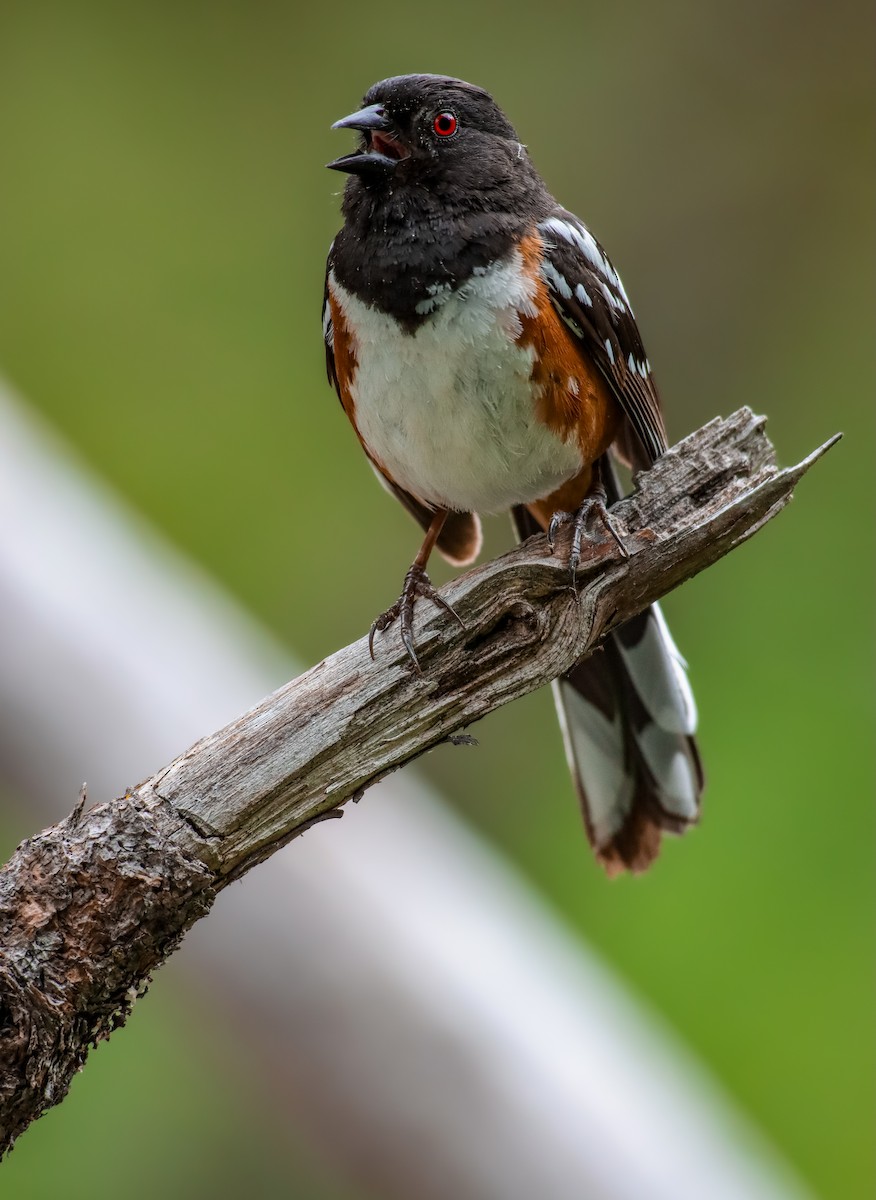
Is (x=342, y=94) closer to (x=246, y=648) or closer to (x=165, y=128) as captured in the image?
(x=165, y=128)

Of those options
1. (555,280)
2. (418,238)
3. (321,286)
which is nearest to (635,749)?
(555,280)

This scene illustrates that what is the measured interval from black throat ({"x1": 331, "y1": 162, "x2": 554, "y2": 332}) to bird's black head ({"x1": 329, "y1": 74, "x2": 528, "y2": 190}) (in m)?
0.03

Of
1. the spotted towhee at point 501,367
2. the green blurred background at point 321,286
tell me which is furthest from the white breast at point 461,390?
the green blurred background at point 321,286

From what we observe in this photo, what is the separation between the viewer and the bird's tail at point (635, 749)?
8.86 ft

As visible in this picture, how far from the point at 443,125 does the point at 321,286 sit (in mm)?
2618

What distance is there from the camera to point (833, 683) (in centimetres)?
448

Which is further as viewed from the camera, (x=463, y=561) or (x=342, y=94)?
(x=342, y=94)

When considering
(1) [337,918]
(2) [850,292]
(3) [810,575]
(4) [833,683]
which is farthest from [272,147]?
(1) [337,918]

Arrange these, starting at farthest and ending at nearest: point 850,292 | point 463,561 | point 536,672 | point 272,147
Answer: point 272,147, point 850,292, point 463,561, point 536,672

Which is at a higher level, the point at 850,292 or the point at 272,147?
the point at 272,147

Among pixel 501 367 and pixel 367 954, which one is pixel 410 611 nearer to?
pixel 501 367

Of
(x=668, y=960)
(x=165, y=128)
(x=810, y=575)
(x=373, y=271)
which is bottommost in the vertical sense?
(x=668, y=960)

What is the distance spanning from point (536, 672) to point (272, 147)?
4.71 meters

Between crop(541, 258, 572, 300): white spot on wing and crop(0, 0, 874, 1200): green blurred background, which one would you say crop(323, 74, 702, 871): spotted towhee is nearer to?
crop(541, 258, 572, 300): white spot on wing
